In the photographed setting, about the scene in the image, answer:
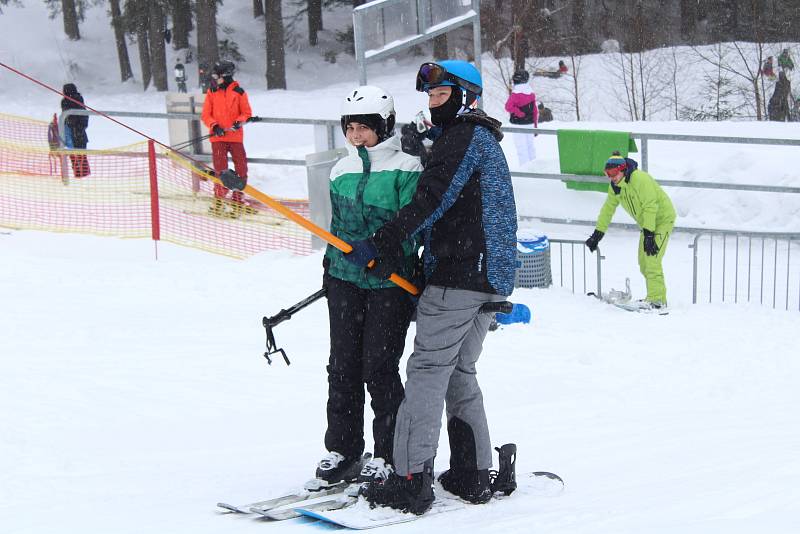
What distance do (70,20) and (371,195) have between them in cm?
3469

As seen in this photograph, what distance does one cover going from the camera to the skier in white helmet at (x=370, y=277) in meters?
4.40

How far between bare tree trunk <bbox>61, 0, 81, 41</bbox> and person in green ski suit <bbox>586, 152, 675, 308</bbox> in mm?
30199

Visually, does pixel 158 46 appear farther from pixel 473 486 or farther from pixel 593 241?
pixel 473 486

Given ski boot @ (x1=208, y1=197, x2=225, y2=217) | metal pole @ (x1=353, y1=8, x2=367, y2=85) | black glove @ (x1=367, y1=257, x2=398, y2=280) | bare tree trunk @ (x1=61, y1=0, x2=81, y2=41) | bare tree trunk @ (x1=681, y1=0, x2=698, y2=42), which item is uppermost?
bare tree trunk @ (x1=61, y1=0, x2=81, y2=41)

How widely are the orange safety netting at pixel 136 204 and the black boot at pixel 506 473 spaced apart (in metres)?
6.31

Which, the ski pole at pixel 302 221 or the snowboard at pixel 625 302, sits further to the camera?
the snowboard at pixel 625 302

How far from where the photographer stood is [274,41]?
31.5 meters

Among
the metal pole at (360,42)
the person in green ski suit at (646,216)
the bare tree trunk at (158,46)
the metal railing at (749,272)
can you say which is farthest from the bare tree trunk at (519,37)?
the person in green ski suit at (646,216)

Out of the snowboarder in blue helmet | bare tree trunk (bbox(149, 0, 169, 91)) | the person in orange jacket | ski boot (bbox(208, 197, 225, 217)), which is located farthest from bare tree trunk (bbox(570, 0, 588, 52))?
the snowboarder in blue helmet

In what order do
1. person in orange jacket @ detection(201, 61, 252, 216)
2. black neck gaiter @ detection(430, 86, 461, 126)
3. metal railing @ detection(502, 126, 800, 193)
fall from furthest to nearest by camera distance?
person in orange jacket @ detection(201, 61, 252, 216) → metal railing @ detection(502, 126, 800, 193) → black neck gaiter @ detection(430, 86, 461, 126)

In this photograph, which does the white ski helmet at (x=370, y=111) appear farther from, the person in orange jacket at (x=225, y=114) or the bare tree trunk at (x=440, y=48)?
the bare tree trunk at (x=440, y=48)

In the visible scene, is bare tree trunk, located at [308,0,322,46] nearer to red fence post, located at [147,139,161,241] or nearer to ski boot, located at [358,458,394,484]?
red fence post, located at [147,139,161,241]

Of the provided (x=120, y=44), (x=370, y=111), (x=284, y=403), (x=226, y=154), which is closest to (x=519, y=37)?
(x=120, y=44)

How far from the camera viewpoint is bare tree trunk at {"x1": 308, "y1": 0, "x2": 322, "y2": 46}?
36.7 meters
